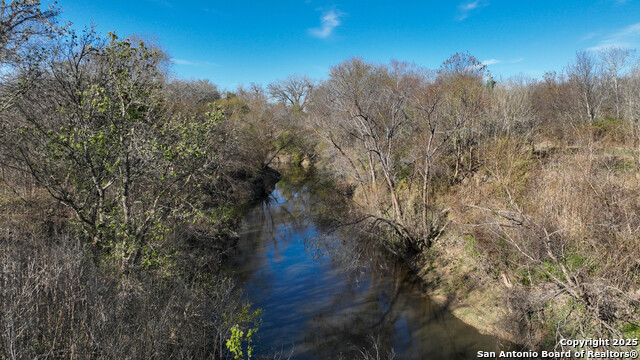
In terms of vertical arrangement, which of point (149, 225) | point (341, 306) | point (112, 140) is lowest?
point (341, 306)

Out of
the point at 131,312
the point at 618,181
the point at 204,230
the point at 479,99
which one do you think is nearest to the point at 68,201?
the point at 131,312

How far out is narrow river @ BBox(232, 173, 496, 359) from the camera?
984 centimetres

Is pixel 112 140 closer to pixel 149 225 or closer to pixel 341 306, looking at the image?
pixel 149 225

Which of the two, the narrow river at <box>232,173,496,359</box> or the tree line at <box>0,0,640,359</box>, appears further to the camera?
the narrow river at <box>232,173,496,359</box>

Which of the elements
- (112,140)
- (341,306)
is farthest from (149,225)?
(341,306)

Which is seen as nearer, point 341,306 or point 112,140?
point 112,140

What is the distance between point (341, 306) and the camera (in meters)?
12.1

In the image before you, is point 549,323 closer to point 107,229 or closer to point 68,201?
point 107,229

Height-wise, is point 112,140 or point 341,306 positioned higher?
point 112,140

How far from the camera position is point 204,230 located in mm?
14891

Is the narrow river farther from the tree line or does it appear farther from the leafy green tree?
the leafy green tree

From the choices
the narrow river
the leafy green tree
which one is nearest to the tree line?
the leafy green tree

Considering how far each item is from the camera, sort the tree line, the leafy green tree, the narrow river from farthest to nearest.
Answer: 1. the narrow river
2. the leafy green tree
3. the tree line

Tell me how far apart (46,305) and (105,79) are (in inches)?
226
